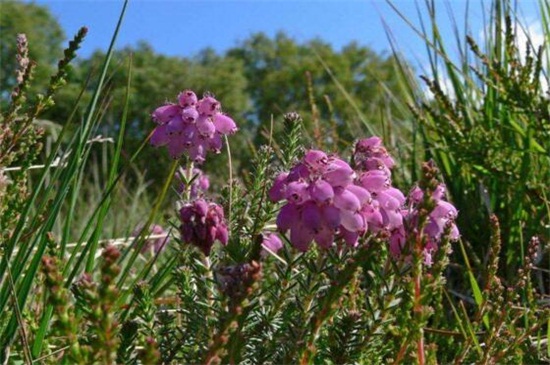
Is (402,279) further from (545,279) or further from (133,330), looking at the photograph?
(545,279)

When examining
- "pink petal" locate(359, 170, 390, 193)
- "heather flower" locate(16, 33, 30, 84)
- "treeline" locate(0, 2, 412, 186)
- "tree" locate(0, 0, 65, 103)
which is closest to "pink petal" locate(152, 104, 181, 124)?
"heather flower" locate(16, 33, 30, 84)

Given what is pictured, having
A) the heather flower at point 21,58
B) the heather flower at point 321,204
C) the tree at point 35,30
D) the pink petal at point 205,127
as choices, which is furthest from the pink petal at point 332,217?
the tree at point 35,30

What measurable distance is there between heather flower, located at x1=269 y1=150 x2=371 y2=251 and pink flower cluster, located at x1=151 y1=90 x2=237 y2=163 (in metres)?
0.40

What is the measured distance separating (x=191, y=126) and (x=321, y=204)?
1.61 feet

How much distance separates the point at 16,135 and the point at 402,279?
101cm

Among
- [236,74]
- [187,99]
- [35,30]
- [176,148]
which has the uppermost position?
[35,30]

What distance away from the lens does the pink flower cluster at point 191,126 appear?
1.46m

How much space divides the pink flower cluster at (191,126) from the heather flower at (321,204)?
401mm

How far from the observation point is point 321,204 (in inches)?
42.0

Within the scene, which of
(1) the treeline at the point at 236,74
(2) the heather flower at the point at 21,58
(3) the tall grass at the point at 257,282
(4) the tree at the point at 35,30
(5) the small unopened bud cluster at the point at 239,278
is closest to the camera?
(5) the small unopened bud cluster at the point at 239,278

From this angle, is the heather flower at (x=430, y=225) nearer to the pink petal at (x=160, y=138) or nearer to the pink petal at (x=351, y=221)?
the pink petal at (x=351, y=221)

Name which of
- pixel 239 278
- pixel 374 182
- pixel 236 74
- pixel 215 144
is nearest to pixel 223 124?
pixel 215 144

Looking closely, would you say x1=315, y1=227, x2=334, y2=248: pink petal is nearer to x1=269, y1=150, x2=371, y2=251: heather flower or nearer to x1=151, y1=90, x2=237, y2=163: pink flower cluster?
x1=269, y1=150, x2=371, y2=251: heather flower

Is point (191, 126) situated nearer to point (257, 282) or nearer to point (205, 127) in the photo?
point (205, 127)
